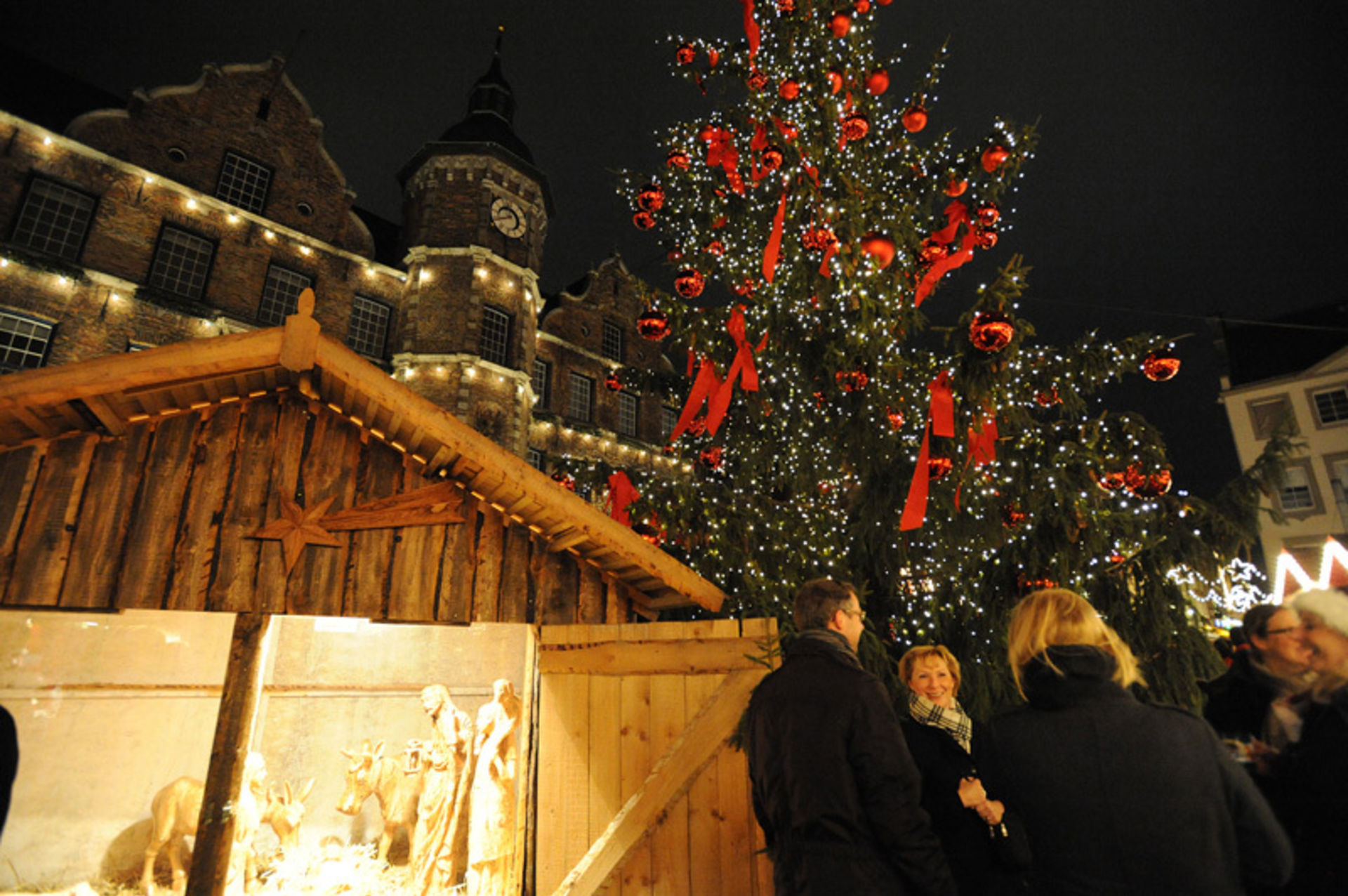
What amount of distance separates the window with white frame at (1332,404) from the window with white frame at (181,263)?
39145mm

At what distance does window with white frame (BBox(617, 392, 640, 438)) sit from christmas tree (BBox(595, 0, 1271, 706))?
15913 mm

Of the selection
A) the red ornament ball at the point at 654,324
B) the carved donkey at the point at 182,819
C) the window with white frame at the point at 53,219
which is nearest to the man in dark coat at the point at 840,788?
the red ornament ball at the point at 654,324

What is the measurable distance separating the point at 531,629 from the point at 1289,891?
4.35m

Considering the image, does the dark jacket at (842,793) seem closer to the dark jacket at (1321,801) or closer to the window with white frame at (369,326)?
the dark jacket at (1321,801)

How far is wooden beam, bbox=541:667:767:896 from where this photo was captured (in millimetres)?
3951

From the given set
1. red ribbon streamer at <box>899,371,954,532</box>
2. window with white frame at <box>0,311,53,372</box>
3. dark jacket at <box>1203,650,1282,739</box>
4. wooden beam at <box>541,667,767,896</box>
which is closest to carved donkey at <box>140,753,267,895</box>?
wooden beam at <box>541,667,767,896</box>

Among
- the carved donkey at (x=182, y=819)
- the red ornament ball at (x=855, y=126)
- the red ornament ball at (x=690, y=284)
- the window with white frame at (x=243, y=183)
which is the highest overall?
the window with white frame at (x=243, y=183)

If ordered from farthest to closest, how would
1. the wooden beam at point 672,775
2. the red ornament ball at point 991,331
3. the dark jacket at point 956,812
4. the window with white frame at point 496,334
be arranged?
the window with white frame at point 496,334, the red ornament ball at point 991,331, the wooden beam at point 672,775, the dark jacket at point 956,812

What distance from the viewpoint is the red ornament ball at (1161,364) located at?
16.8 feet

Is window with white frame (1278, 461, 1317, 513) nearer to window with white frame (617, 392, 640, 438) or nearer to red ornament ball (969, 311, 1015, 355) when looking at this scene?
window with white frame (617, 392, 640, 438)

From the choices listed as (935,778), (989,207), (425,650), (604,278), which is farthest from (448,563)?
(604,278)

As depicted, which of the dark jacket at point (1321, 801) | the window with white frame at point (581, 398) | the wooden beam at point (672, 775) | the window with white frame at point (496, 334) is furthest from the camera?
the window with white frame at point (581, 398)

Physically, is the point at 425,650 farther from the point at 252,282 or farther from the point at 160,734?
the point at 252,282

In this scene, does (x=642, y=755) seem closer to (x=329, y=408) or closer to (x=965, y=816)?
(x=965, y=816)
